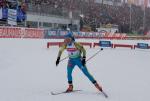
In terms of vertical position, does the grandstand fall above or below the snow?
above

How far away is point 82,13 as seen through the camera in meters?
51.2

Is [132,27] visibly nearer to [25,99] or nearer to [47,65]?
[47,65]

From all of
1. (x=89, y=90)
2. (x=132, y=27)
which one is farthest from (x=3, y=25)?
(x=132, y=27)

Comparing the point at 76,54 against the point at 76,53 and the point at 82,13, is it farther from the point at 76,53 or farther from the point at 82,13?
the point at 82,13

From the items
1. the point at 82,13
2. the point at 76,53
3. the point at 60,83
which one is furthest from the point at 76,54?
the point at 82,13

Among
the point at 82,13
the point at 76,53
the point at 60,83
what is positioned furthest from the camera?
the point at 82,13

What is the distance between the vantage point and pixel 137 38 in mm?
50656

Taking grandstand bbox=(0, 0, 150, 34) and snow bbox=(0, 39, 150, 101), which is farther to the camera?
grandstand bbox=(0, 0, 150, 34)

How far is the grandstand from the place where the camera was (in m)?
40.8

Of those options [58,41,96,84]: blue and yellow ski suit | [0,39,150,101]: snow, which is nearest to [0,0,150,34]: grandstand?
[0,39,150,101]: snow

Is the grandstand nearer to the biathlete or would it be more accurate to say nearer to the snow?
the snow

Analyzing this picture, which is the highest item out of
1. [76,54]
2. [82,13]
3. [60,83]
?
[82,13]

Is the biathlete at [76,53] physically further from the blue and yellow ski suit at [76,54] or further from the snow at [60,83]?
the snow at [60,83]

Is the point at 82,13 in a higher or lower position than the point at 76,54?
higher
